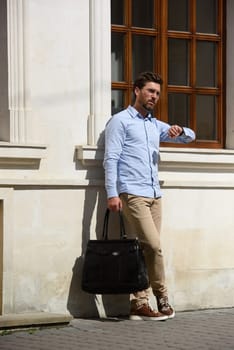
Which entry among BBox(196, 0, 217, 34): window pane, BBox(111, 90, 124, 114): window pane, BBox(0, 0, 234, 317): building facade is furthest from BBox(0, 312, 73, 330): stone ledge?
BBox(196, 0, 217, 34): window pane

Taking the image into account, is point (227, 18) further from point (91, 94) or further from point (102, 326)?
point (102, 326)

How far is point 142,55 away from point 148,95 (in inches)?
34.5

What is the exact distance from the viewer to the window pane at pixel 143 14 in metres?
9.48

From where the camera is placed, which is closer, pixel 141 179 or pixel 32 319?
pixel 32 319

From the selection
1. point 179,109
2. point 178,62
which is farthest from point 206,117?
point 178,62

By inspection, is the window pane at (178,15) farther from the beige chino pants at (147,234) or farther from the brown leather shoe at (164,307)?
the brown leather shoe at (164,307)

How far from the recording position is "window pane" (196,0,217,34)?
32.3 feet

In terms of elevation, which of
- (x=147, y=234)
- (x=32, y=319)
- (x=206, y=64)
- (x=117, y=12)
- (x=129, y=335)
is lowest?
(x=129, y=335)

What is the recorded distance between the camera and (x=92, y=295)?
885cm

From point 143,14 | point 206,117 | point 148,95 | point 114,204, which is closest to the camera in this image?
point 114,204

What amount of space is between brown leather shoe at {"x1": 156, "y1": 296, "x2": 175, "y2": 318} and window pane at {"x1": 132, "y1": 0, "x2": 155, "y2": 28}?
2.65m

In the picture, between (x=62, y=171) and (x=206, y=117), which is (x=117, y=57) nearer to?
(x=206, y=117)

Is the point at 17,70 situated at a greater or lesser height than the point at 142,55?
lesser

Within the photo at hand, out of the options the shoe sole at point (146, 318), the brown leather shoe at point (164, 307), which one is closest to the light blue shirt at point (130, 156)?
the brown leather shoe at point (164, 307)
